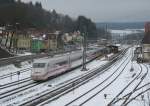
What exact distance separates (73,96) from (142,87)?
9.89m

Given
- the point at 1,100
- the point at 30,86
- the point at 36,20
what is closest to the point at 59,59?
the point at 30,86

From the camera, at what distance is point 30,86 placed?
123ft

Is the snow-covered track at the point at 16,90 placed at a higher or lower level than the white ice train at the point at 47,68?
lower

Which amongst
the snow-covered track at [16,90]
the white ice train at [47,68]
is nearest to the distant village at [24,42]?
the white ice train at [47,68]

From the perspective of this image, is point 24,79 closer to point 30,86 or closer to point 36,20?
point 30,86

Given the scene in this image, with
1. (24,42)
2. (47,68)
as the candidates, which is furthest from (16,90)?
(24,42)

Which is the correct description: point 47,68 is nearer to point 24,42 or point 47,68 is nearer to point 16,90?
point 16,90

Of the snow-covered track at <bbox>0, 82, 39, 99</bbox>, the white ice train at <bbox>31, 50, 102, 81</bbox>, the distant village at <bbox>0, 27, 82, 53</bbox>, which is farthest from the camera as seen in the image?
the distant village at <bbox>0, 27, 82, 53</bbox>

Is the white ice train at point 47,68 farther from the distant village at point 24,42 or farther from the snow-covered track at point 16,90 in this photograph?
the distant village at point 24,42

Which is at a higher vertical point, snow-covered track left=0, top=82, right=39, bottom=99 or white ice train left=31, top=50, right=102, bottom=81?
white ice train left=31, top=50, right=102, bottom=81

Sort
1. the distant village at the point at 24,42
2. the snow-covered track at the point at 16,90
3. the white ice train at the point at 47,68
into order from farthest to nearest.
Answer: the distant village at the point at 24,42 → the white ice train at the point at 47,68 → the snow-covered track at the point at 16,90

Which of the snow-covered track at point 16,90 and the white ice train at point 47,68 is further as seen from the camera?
the white ice train at point 47,68

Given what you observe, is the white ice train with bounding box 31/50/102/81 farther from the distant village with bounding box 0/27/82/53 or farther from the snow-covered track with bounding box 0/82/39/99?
the distant village with bounding box 0/27/82/53

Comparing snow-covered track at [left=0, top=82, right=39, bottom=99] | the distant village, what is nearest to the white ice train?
snow-covered track at [left=0, top=82, right=39, bottom=99]
